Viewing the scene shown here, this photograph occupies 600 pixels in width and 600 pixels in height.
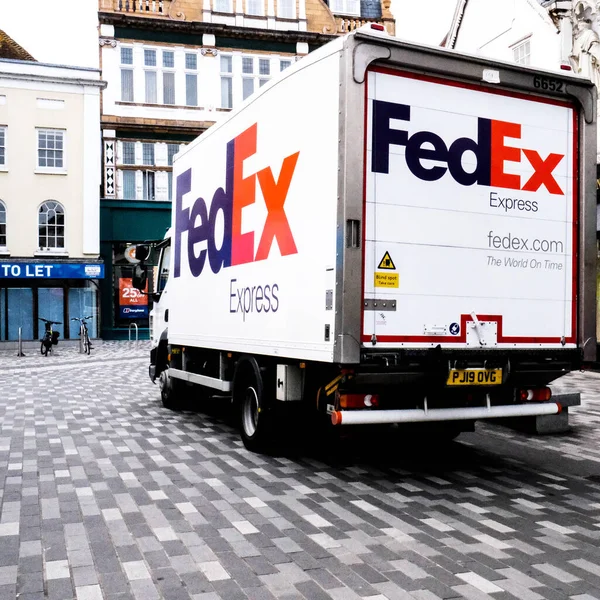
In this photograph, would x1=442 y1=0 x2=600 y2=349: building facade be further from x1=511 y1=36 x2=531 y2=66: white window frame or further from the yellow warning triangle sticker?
the yellow warning triangle sticker

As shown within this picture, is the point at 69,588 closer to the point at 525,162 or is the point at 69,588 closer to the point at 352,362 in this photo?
the point at 352,362

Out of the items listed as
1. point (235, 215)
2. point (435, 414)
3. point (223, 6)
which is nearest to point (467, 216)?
point (435, 414)

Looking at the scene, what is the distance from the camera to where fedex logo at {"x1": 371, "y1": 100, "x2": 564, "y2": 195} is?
602cm

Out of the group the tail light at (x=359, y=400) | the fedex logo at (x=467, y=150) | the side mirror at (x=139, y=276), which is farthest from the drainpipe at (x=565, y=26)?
the tail light at (x=359, y=400)

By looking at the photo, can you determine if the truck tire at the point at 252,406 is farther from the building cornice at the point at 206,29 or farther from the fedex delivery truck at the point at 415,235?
the building cornice at the point at 206,29

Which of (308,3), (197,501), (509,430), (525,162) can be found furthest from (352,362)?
(308,3)

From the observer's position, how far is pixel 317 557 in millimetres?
4516

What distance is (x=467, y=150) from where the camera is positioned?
632 cm

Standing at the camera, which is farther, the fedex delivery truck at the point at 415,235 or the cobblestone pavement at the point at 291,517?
the fedex delivery truck at the point at 415,235

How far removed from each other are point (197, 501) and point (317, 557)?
157cm

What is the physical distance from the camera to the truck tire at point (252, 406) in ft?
23.9

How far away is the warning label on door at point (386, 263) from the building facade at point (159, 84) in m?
25.1

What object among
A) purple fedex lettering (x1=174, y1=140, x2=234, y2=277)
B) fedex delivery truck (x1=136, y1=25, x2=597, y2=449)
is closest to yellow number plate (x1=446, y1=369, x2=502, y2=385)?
fedex delivery truck (x1=136, y1=25, x2=597, y2=449)

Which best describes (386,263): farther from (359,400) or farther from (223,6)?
(223,6)
